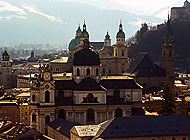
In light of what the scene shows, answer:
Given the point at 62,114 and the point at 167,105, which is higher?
the point at 167,105

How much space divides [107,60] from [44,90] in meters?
51.1

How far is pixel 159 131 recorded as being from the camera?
6088 centimetres

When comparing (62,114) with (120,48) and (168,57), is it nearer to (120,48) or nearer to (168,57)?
(168,57)

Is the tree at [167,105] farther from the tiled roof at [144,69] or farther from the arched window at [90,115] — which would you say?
the tiled roof at [144,69]

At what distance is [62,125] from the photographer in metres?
71.4

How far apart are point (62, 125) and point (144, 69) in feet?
124

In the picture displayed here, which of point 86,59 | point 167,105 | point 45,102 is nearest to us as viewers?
point 45,102

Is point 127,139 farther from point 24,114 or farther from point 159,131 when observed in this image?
point 24,114

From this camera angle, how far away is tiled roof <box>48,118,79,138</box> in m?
67.5

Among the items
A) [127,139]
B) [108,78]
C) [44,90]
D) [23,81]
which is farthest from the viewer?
[23,81]

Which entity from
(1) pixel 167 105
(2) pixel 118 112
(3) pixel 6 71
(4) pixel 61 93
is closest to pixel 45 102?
(4) pixel 61 93

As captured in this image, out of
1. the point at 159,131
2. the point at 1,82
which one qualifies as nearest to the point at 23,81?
the point at 1,82

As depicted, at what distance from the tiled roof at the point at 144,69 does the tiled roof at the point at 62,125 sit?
32811 millimetres

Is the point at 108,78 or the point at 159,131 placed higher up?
the point at 108,78
